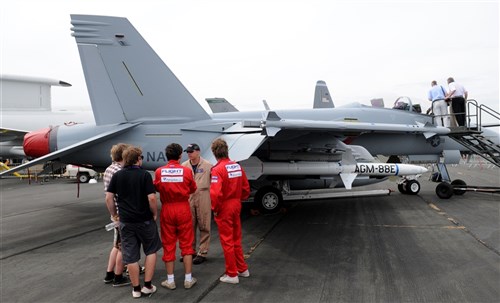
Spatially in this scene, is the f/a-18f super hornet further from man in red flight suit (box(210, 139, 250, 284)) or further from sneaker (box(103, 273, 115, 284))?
sneaker (box(103, 273, 115, 284))

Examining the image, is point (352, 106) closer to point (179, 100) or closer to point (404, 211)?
point (404, 211)

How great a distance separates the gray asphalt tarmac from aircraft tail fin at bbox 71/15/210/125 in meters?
2.57

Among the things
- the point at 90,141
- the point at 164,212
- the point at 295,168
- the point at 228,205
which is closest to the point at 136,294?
the point at 164,212

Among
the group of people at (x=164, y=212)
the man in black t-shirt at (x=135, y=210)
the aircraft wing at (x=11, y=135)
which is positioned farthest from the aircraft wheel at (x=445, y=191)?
the aircraft wing at (x=11, y=135)

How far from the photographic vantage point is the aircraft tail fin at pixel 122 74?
21.0 feet

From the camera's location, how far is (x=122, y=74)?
6.50m

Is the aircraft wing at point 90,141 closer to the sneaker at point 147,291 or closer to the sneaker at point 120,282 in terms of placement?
the sneaker at point 120,282

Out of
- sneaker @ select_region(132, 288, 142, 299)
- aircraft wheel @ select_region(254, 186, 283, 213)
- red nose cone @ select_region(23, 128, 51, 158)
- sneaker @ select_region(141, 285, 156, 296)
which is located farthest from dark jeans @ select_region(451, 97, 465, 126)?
red nose cone @ select_region(23, 128, 51, 158)

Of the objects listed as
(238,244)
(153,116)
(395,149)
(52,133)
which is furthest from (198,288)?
(395,149)

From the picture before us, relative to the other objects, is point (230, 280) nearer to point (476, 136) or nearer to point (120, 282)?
point (120, 282)

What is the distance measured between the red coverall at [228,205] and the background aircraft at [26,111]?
60.8ft

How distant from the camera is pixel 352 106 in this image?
8.92m

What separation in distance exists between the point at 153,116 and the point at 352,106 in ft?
17.7

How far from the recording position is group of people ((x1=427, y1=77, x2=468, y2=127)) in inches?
332
